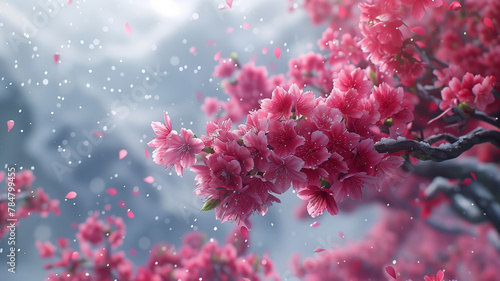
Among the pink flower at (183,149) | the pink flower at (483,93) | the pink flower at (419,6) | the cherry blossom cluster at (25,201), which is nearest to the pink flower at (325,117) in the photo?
the pink flower at (183,149)

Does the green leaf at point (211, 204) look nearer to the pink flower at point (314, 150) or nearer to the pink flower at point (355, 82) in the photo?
the pink flower at point (314, 150)

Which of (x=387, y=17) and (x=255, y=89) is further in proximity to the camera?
(x=255, y=89)

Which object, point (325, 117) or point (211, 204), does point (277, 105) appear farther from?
point (211, 204)

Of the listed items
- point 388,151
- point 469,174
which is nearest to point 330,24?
point 469,174

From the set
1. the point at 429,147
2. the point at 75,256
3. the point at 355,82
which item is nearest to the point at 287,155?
the point at 355,82

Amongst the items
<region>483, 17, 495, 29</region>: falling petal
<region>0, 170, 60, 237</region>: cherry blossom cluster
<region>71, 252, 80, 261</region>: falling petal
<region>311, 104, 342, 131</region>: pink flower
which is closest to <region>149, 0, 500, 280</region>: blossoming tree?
<region>311, 104, 342, 131</region>: pink flower

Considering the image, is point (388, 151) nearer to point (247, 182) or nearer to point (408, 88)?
point (247, 182)
